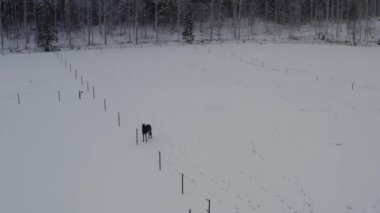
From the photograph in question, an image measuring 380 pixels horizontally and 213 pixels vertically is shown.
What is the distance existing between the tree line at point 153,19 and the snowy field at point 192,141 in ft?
119

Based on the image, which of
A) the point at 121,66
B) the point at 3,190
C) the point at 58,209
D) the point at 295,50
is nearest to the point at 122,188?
the point at 58,209

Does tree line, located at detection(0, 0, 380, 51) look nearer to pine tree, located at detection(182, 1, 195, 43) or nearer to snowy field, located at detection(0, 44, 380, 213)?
pine tree, located at detection(182, 1, 195, 43)

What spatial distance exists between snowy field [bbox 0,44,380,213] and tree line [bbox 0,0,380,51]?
36231 mm

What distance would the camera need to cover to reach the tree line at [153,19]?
86.2 meters

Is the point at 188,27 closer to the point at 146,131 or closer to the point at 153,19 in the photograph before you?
the point at 153,19

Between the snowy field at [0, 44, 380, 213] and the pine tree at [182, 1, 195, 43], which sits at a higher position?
the pine tree at [182, 1, 195, 43]

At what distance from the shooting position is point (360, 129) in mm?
29969

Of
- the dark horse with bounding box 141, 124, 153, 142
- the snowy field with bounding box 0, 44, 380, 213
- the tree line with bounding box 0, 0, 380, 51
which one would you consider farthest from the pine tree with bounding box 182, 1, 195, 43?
the dark horse with bounding box 141, 124, 153, 142

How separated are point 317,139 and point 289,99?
37.9ft

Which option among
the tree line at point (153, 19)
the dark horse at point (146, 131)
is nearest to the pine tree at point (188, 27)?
the tree line at point (153, 19)

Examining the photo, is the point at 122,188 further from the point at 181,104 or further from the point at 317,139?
the point at 181,104

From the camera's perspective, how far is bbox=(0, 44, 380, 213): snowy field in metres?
19.1

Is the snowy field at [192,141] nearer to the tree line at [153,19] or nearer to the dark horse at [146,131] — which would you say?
the dark horse at [146,131]

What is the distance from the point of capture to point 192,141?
26156 millimetres
